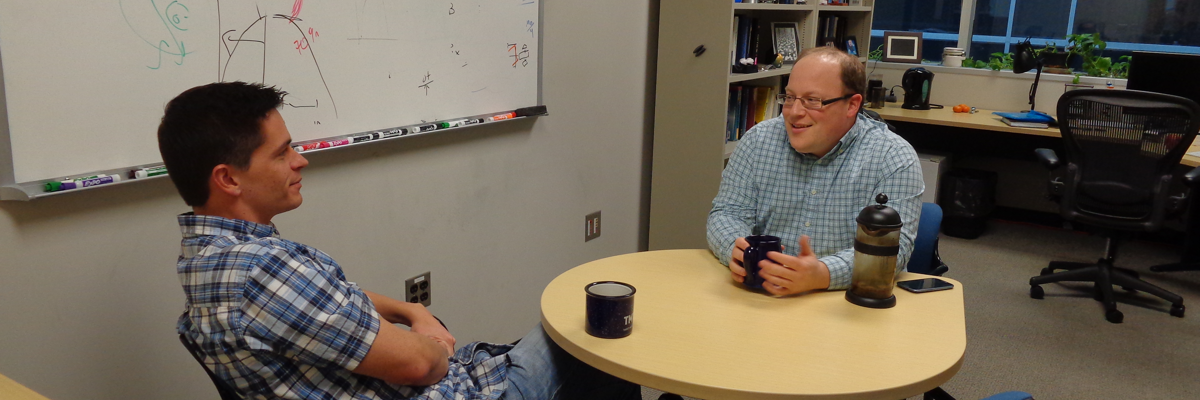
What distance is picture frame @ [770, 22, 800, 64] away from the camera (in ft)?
11.9

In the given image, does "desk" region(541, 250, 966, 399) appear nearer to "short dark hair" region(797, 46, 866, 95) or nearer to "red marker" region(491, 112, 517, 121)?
A: "short dark hair" region(797, 46, 866, 95)

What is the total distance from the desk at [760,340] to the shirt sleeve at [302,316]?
1.20 feet

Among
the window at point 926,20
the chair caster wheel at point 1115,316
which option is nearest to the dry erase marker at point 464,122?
the chair caster wheel at point 1115,316

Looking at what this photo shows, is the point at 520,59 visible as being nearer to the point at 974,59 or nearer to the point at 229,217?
the point at 229,217

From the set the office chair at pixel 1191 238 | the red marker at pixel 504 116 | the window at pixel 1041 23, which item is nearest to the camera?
the red marker at pixel 504 116

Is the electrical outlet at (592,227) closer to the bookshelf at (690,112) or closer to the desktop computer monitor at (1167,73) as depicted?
the bookshelf at (690,112)

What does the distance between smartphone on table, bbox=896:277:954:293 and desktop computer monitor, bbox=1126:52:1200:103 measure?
287 centimetres

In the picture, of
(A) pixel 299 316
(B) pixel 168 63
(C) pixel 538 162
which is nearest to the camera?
(A) pixel 299 316

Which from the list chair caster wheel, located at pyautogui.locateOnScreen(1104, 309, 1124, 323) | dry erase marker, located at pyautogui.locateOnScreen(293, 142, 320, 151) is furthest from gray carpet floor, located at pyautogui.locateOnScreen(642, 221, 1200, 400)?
dry erase marker, located at pyautogui.locateOnScreen(293, 142, 320, 151)

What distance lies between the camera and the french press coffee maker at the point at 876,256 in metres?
1.49

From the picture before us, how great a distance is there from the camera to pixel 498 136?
2656mm

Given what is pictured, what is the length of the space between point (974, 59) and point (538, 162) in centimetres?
337

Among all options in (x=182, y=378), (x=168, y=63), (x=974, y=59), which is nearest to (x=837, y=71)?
(x=168, y=63)

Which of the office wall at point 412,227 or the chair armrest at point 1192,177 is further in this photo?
the chair armrest at point 1192,177
